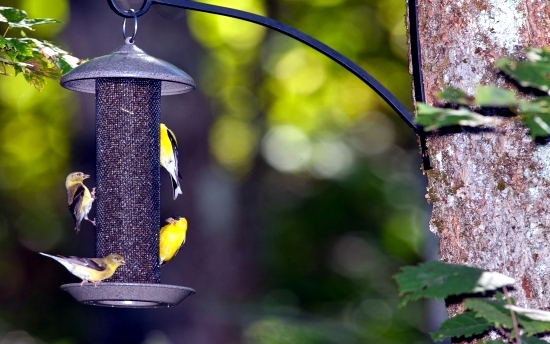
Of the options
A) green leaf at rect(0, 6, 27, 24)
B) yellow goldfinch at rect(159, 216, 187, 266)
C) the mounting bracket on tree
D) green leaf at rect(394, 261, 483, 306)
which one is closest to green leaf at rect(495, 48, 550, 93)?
green leaf at rect(394, 261, 483, 306)

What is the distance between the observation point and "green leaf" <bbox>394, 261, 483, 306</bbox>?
2561 millimetres

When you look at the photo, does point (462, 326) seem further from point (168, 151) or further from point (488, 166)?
point (168, 151)

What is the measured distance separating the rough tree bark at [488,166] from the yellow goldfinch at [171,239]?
1.95 metres

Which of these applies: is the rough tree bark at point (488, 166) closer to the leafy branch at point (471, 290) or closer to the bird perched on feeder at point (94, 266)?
the leafy branch at point (471, 290)

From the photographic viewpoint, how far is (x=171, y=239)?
5422mm

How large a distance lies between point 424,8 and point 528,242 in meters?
1.19

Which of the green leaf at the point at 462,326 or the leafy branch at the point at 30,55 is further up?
the leafy branch at the point at 30,55

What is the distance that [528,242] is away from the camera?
12.2ft

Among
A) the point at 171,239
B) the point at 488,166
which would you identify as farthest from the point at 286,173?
the point at 488,166

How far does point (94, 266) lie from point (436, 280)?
2450 mm

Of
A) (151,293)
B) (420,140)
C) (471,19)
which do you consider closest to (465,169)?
(420,140)

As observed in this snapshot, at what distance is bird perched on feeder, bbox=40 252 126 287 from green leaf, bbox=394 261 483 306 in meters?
2.25

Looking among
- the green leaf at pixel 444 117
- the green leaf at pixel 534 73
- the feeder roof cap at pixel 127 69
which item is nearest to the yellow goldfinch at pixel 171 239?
the feeder roof cap at pixel 127 69

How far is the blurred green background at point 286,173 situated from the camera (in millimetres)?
12391
